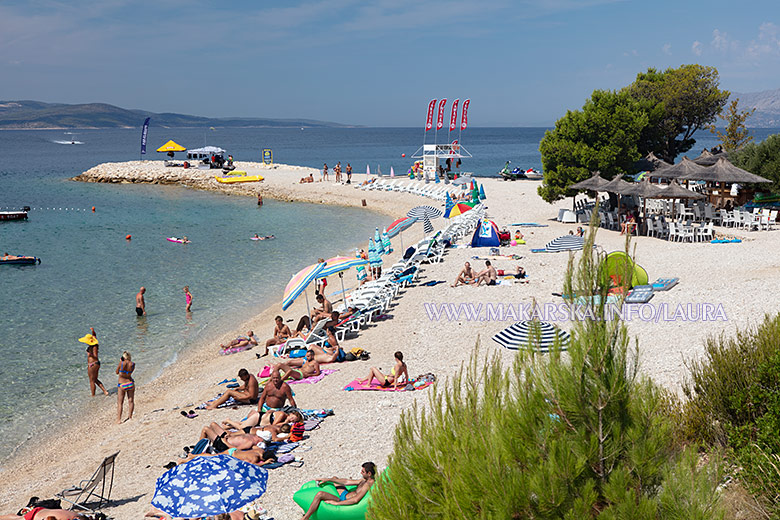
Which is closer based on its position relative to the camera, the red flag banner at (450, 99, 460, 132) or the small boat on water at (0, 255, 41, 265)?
the small boat on water at (0, 255, 41, 265)

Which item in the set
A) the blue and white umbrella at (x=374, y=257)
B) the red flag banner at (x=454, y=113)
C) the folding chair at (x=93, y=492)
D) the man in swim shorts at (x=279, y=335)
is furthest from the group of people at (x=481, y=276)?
the red flag banner at (x=454, y=113)

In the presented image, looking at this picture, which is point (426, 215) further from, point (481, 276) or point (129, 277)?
point (129, 277)

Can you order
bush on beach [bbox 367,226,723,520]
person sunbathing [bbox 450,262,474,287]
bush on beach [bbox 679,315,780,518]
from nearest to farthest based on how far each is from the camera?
bush on beach [bbox 367,226,723,520]
bush on beach [bbox 679,315,780,518]
person sunbathing [bbox 450,262,474,287]

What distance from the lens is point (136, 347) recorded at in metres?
15.5

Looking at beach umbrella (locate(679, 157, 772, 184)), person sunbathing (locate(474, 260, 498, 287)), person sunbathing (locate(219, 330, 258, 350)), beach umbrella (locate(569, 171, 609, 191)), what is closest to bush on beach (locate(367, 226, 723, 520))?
person sunbathing (locate(219, 330, 258, 350))

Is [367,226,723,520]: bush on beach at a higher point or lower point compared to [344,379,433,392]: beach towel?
higher

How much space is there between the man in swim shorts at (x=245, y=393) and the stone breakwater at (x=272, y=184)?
2585 cm

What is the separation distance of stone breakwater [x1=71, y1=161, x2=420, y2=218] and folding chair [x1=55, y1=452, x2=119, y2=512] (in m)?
28.7

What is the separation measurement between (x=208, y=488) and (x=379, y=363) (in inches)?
236

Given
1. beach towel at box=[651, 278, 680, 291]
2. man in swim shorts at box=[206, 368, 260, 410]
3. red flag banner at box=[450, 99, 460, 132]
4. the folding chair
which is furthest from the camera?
red flag banner at box=[450, 99, 460, 132]

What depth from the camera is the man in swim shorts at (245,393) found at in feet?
35.0

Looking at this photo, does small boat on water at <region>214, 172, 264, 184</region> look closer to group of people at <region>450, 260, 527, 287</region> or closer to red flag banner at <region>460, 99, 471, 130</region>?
red flag banner at <region>460, 99, 471, 130</region>

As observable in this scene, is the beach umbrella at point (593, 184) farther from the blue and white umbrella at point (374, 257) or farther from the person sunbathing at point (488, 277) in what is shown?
the person sunbathing at point (488, 277)

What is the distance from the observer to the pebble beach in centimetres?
867
